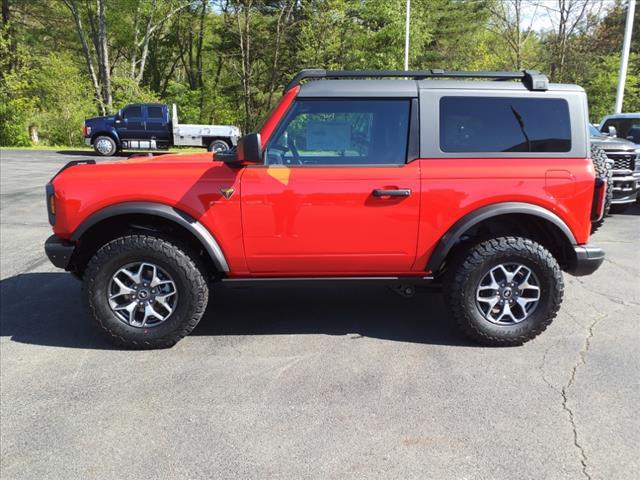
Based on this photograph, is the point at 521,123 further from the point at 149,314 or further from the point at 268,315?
the point at 149,314

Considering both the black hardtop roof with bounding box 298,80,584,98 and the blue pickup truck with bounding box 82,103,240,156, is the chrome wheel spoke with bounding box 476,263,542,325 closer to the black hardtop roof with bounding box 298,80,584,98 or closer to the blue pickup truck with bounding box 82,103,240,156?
the black hardtop roof with bounding box 298,80,584,98

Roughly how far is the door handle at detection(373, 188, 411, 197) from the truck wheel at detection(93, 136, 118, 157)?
2022cm

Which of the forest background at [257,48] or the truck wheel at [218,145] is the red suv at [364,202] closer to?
the truck wheel at [218,145]

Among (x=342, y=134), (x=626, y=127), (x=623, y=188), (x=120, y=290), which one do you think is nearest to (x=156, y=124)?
(x=626, y=127)

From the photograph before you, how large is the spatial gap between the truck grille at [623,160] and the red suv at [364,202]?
5.43 meters

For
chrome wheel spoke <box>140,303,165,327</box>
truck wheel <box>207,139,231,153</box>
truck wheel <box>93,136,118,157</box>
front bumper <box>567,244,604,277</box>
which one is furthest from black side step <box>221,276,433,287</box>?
truck wheel <box>93,136,118,157</box>

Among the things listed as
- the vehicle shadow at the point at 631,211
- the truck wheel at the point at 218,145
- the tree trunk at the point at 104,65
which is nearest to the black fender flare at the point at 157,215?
the vehicle shadow at the point at 631,211

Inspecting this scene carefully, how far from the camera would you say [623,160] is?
8484 mm

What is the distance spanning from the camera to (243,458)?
8.49 feet

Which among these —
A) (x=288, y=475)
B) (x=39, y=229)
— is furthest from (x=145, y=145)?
(x=288, y=475)

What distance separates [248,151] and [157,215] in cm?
80

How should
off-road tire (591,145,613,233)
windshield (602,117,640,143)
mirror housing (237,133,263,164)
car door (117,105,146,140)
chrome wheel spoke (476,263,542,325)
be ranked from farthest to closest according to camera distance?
car door (117,105,146,140), windshield (602,117,640,143), off-road tire (591,145,613,233), chrome wheel spoke (476,263,542,325), mirror housing (237,133,263,164)

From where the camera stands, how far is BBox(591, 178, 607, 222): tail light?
375 centimetres

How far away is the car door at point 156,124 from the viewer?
21.5m
